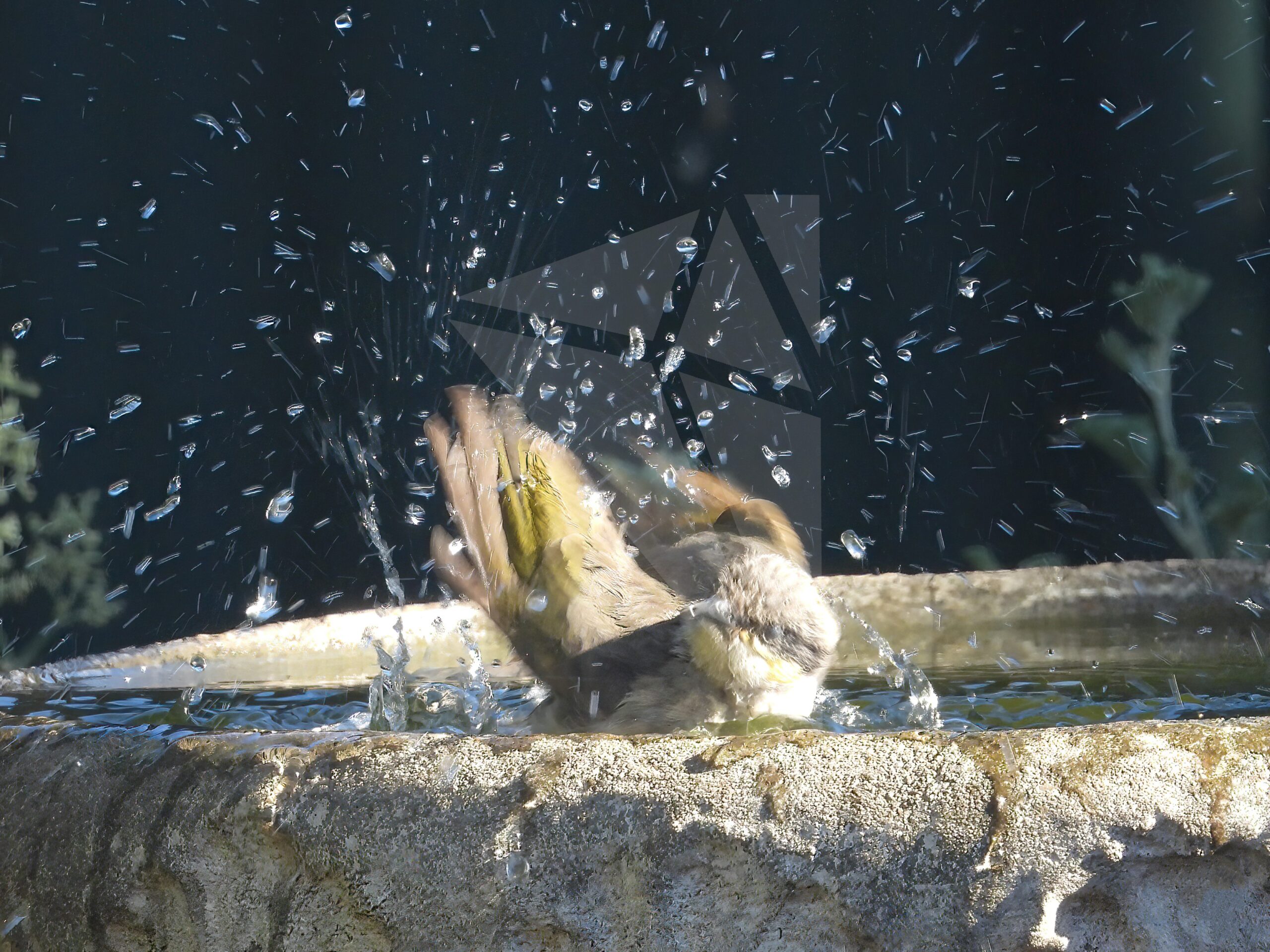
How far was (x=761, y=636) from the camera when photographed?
56.6 inches

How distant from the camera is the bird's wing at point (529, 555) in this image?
1549 millimetres

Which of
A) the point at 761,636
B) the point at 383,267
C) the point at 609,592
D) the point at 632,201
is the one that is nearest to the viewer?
the point at 761,636

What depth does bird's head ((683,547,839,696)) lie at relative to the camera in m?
1.44

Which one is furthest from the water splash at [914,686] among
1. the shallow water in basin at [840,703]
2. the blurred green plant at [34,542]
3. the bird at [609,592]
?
the blurred green plant at [34,542]

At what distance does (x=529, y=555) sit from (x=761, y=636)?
37cm

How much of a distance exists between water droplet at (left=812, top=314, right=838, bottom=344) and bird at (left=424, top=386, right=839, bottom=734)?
8.54ft

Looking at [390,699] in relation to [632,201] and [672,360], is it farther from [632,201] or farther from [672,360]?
[632,201]

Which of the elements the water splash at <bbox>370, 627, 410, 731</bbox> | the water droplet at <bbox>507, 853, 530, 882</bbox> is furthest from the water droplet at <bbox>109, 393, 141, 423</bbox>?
the water droplet at <bbox>507, 853, 530, 882</bbox>

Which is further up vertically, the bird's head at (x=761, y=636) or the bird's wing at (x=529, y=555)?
the bird's wing at (x=529, y=555)

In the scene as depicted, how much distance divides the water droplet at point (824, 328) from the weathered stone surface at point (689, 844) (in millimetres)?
3543

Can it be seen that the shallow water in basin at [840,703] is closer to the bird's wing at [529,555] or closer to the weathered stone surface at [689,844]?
the bird's wing at [529,555]

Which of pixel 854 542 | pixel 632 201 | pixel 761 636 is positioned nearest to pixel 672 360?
pixel 632 201

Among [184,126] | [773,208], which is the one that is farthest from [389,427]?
[773,208]

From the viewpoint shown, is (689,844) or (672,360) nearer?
(689,844)
